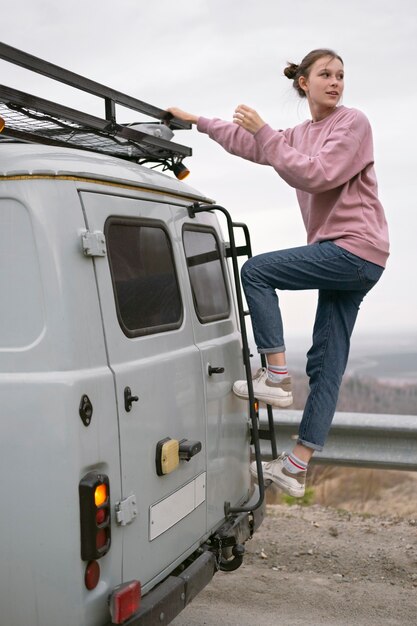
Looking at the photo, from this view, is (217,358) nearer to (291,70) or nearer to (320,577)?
(291,70)

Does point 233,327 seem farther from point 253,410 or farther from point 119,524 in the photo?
point 119,524

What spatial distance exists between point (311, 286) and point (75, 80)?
162 centimetres

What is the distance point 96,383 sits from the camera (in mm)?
3047

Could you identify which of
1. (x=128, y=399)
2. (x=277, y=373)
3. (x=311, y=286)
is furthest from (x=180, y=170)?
(x=128, y=399)

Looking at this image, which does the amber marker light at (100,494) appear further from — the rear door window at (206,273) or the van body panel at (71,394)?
the rear door window at (206,273)

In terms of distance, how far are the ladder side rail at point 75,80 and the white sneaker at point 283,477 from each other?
6.49 ft

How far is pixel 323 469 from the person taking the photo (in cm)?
715

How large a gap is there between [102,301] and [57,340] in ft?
0.93

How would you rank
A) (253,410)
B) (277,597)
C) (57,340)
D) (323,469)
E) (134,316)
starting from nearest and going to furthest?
(57,340), (134,316), (253,410), (277,597), (323,469)

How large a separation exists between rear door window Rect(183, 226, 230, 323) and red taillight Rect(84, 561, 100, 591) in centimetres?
145

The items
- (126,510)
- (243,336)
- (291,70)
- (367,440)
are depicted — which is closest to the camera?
(126,510)

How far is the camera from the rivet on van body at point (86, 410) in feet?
9.73

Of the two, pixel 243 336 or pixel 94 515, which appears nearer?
pixel 94 515

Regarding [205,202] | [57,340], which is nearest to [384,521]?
[205,202]
